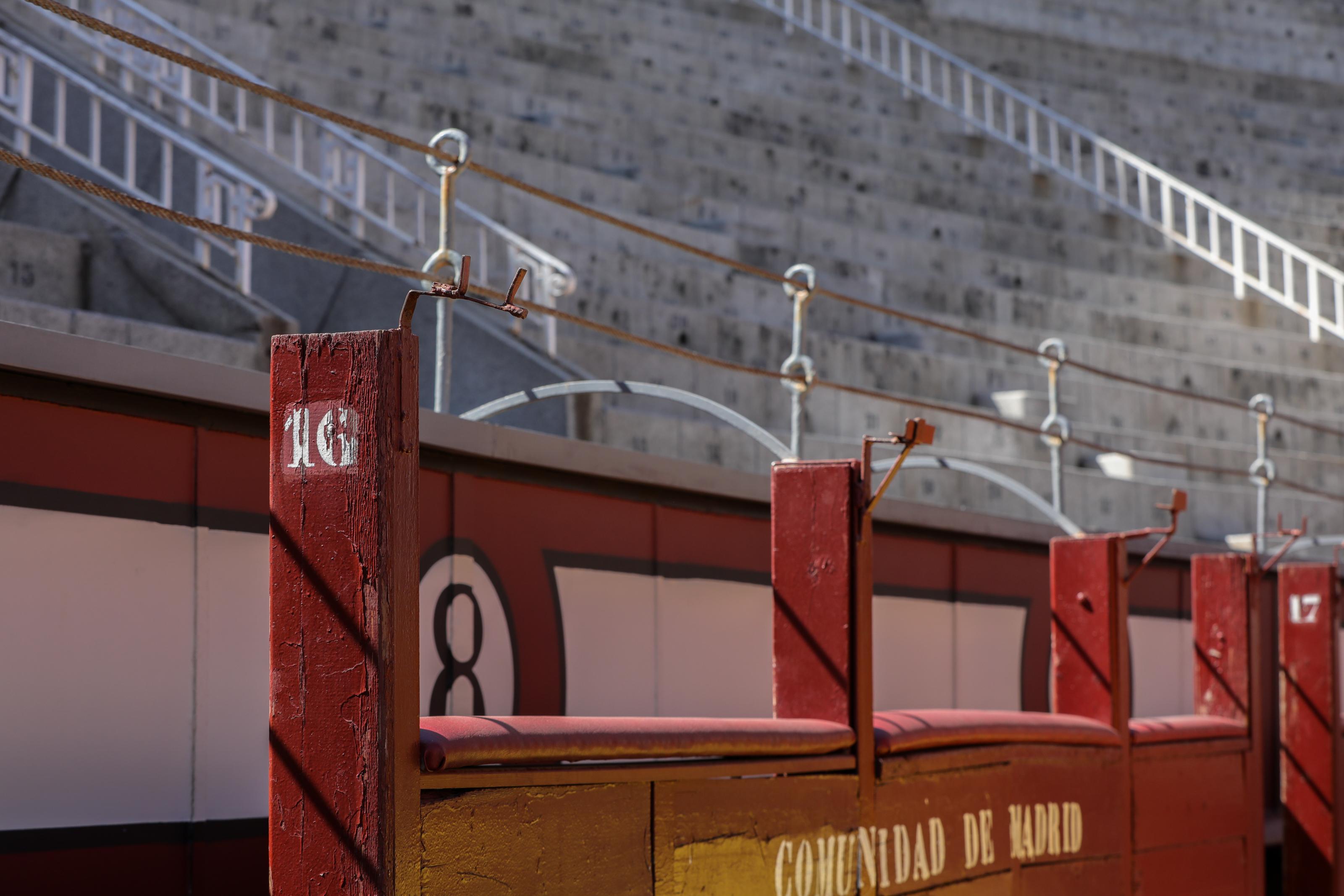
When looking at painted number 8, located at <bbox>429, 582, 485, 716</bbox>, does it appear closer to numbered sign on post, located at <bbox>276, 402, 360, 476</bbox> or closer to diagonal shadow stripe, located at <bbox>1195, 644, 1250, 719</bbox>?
numbered sign on post, located at <bbox>276, 402, 360, 476</bbox>

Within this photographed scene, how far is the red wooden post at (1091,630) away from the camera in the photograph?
513cm

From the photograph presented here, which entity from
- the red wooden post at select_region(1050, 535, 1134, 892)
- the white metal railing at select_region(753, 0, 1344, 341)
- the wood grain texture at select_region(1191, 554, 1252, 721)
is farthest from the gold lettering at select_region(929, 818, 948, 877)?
the white metal railing at select_region(753, 0, 1344, 341)

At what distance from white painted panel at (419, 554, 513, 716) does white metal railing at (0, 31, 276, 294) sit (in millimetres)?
2236

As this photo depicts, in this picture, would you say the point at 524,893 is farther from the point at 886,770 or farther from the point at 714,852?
the point at 886,770

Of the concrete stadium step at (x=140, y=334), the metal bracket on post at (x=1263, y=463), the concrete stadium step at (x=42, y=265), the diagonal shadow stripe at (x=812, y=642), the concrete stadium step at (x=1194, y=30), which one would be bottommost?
the diagonal shadow stripe at (x=812, y=642)

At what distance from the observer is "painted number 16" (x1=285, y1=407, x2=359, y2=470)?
251 cm

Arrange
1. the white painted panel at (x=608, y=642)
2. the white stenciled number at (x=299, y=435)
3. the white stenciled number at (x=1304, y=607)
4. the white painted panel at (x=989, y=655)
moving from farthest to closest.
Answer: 1. the white stenciled number at (x=1304, y=607)
2. the white painted panel at (x=989, y=655)
3. the white painted panel at (x=608, y=642)
4. the white stenciled number at (x=299, y=435)

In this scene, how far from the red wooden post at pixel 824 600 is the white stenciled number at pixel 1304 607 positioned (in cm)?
353

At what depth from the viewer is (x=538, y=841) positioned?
2762 millimetres

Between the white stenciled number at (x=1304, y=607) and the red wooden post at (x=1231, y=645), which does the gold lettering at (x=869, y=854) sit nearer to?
the red wooden post at (x=1231, y=645)

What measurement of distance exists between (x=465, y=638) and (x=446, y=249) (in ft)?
3.10

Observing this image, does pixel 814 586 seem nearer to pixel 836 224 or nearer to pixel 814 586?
pixel 814 586

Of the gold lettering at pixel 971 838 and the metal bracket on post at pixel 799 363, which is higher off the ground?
the metal bracket on post at pixel 799 363

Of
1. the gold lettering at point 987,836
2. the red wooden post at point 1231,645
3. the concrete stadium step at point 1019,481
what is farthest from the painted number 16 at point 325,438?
the concrete stadium step at point 1019,481
